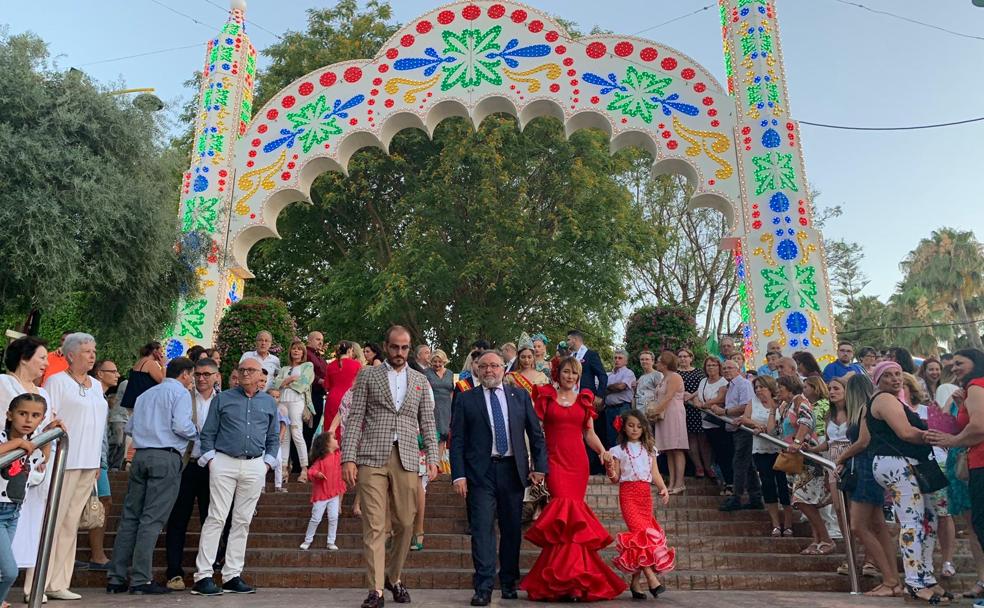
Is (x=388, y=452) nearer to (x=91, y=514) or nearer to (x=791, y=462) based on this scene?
(x=91, y=514)

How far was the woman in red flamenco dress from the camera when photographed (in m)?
5.16

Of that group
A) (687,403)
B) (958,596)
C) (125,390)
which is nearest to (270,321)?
(125,390)

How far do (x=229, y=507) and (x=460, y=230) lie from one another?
11.4m

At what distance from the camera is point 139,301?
9.80m

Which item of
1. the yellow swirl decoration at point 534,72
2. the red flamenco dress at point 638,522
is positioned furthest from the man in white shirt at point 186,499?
the yellow swirl decoration at point 534,72

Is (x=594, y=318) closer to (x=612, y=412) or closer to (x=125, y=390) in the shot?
(x=612, y=412)

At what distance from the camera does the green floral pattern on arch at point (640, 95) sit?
12672mm

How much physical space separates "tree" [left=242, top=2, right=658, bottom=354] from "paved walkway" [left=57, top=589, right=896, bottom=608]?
9919mm

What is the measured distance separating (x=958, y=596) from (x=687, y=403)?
3.31 metres

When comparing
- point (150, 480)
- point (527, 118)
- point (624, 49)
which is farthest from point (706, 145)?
point (150, 480)

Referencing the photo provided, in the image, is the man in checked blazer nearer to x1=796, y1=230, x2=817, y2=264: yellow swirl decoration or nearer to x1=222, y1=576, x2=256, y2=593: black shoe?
x1=222, y1=576, x2=256, y2=593: black shoe

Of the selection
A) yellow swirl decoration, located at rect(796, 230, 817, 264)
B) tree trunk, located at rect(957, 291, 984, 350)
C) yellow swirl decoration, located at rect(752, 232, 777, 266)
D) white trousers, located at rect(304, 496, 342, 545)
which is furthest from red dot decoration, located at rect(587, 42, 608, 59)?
tree trunk, located at rect(957, 291, 984, 350)

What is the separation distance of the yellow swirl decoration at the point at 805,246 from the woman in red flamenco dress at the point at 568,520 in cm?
726

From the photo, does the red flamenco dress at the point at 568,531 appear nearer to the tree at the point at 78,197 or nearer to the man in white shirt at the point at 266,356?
the man in white shirt at the point at 266,356
